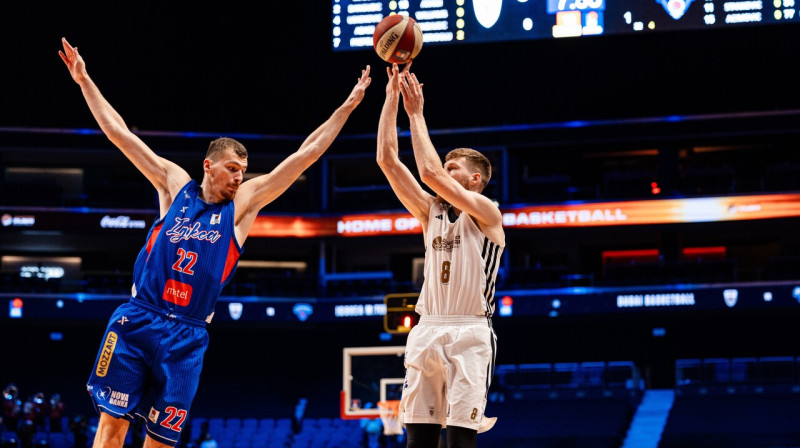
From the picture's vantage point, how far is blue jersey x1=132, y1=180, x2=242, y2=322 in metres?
4.96

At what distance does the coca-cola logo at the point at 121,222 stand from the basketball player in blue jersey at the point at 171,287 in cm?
2428

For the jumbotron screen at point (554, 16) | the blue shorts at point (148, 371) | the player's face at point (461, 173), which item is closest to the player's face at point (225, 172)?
the blue shorts at point (148, 371)

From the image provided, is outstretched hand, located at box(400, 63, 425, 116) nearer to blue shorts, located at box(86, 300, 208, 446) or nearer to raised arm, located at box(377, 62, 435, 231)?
raised arm, located at box(377, 62, 435, 231)

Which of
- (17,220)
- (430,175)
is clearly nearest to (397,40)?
(430,175)

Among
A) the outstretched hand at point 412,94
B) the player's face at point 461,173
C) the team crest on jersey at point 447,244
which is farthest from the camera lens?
the outstretched hand at point 412,94

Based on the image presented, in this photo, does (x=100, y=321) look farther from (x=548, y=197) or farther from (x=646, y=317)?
(x=646, y=317)

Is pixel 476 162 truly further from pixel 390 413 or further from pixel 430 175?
pixel 390 413

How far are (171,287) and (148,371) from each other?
18.0 inches

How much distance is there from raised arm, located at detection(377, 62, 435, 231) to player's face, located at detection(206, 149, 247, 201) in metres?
0.95

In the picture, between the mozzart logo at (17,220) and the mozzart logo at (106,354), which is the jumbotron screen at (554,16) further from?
the mozzart logo at (106,354)

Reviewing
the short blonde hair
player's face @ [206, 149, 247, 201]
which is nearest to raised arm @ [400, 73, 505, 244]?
the short blonde hair

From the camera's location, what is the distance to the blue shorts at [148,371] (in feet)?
15.7

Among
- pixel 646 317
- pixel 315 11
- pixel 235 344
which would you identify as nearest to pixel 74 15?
pixel 315 11

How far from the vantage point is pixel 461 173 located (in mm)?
5621
